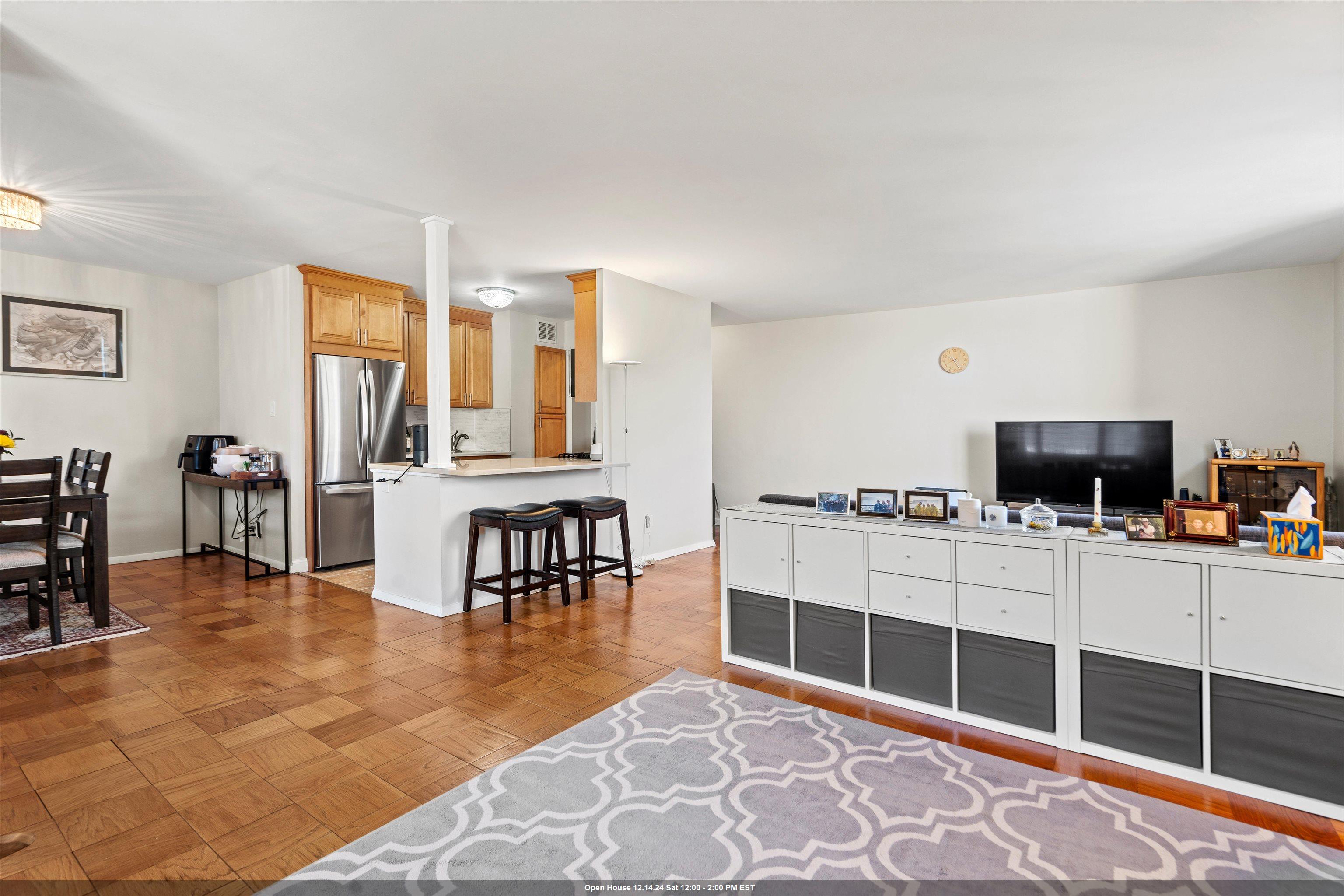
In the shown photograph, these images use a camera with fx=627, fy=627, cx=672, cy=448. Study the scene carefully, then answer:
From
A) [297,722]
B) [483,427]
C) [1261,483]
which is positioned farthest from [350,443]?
[1261,483]

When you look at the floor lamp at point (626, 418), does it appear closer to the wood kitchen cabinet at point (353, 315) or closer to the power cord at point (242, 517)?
the wood kitchen cabinet at point (353, 315)

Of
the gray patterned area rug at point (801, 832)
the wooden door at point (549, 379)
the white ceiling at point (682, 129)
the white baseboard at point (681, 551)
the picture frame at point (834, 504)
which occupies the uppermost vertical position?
the white ceiling at point (682, 129)

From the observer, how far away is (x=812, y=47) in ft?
7.30

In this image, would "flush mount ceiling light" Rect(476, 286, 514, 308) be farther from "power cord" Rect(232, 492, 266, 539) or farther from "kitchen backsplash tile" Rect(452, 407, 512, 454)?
"power cord" Rect(232, 492, 266, 539)

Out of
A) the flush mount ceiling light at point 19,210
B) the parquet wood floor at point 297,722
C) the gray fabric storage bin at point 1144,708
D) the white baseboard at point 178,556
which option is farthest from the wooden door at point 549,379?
the gray fabric storage bin at point 1144,708

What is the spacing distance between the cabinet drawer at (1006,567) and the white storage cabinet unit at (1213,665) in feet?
0.28

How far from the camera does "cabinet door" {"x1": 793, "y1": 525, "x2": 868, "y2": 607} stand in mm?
2723

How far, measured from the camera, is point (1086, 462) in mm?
5871

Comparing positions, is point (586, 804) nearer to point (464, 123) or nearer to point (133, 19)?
point (464, 123)

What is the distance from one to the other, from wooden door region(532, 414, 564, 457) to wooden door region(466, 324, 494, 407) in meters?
0.73

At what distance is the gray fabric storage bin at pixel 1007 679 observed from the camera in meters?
2.30

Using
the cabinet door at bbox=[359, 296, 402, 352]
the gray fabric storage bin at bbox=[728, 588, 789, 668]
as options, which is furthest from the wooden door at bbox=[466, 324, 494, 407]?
the gray fabric storage bin at bbox=[728, 588, 789, 668]

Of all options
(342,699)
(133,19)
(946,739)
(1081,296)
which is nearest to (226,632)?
(342,699)

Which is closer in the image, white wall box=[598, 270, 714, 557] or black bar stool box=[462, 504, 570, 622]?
black bar stool box=[462, 504, 570, 622]
